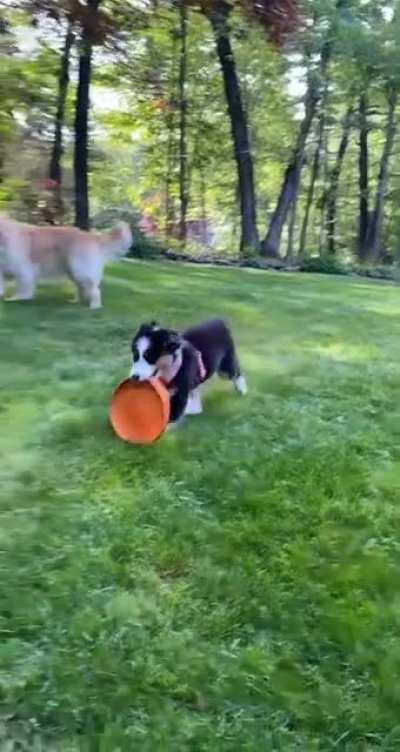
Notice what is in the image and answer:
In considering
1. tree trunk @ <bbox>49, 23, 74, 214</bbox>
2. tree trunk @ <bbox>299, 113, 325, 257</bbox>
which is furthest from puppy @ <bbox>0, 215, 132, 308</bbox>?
tree trunk @ <bbox>299, 113, 325, 257</bbox>

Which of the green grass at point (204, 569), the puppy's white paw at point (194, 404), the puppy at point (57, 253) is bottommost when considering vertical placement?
the green grass at point (204, 569)

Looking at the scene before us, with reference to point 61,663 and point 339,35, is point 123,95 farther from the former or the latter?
point 61,663

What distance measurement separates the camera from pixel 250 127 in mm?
14336

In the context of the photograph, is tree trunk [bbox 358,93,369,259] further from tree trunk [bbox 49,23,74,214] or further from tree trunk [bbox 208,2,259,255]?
tree trunk [bbox 49,23,74,214]

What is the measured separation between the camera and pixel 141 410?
3145 millimetres

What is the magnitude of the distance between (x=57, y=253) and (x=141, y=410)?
279 centimetres

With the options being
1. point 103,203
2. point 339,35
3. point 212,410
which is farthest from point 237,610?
point 103,203

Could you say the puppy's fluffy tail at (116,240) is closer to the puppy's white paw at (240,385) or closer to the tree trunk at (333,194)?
the puppy's white paw at (240,385)

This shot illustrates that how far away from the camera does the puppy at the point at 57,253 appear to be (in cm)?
561

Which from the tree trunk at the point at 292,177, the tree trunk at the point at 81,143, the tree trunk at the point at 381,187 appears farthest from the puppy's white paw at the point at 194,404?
the tree trunk at the point at 381,187

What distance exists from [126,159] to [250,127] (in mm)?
2721

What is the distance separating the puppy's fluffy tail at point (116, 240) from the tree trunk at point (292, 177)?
7235mm

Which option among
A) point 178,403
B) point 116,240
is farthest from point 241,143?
point 178,403

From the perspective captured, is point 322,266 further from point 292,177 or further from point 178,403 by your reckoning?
point 178,403
